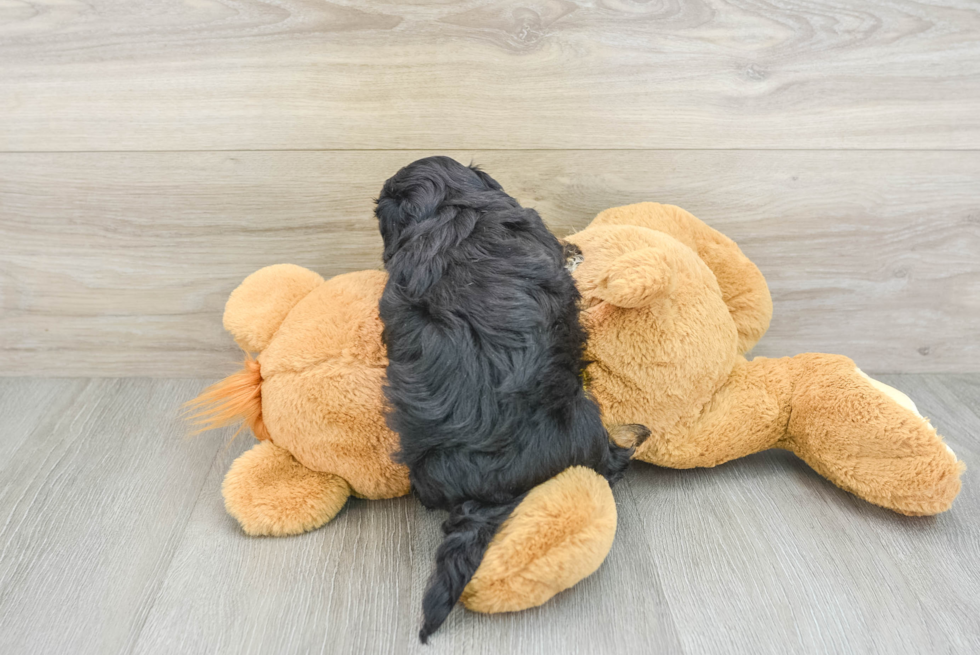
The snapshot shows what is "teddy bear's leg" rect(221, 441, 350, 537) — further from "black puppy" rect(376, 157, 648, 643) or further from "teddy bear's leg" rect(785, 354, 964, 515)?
"teddy bear's leg" rect(785, 354, 964, 515)

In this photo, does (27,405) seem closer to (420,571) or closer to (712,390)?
(420,571)

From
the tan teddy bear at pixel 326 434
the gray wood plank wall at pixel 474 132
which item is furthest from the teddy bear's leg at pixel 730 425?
the gray wood plank wall at pixel 474 132

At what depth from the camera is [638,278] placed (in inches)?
22.8

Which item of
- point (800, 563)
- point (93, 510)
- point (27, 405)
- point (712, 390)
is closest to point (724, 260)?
point (712, 390)

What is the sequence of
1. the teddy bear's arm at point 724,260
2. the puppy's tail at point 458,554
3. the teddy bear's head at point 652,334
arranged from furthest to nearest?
the teddy bear's arm at point 724,260
the teddy bear's head at point 652,334
the puppy's tail at point 458,554

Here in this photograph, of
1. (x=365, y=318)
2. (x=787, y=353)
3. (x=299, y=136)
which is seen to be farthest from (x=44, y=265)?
(x=787, y=353)

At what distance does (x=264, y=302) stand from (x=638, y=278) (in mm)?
403

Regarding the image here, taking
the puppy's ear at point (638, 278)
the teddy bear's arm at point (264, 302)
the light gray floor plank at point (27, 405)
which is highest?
the puppy's ear at point (638, 278)

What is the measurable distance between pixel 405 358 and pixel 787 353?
2.03ft

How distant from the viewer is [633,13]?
0.77 m

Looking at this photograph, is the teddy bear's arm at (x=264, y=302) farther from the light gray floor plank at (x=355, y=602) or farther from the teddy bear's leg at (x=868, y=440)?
the teddy bear's leg at (x=868, y=440)

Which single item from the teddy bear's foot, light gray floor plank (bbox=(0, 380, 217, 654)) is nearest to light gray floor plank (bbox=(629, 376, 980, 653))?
the teddy bear's foot

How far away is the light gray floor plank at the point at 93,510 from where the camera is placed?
1.92 feet

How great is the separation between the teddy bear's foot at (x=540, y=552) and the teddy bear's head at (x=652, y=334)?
137 mm
